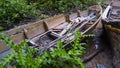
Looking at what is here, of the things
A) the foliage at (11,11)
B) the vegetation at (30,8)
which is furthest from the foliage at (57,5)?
the foliage at (11,11)

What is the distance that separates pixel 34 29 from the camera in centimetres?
525

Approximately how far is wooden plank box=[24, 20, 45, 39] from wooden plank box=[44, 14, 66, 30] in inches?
7.6

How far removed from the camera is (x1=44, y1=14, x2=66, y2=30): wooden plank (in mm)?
5604

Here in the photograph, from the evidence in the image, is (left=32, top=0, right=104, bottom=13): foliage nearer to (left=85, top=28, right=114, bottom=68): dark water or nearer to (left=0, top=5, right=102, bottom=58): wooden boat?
(left=0, top=5, right=102, bottom=58): wooden boat

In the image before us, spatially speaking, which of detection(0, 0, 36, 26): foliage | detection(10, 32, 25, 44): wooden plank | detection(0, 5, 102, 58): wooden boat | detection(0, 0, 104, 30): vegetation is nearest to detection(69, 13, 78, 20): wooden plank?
detection(0, 5, 102, 58): wooden boat

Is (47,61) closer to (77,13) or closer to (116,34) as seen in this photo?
(116,34)

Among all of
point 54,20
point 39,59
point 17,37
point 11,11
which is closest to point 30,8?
point 11,11

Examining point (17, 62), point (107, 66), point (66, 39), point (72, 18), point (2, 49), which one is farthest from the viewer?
point (72, 18)

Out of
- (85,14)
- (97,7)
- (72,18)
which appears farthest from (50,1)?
(97,7)

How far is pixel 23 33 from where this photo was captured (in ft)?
16.3

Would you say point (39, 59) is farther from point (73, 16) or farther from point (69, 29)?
point (73, 16)

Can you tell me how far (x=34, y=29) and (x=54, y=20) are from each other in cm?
79

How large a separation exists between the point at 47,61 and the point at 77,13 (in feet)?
12.1

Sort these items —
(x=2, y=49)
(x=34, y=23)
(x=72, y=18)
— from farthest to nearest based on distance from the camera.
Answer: (x=72, y=18)
(x=34, y=23)
(x=2, y=49)
